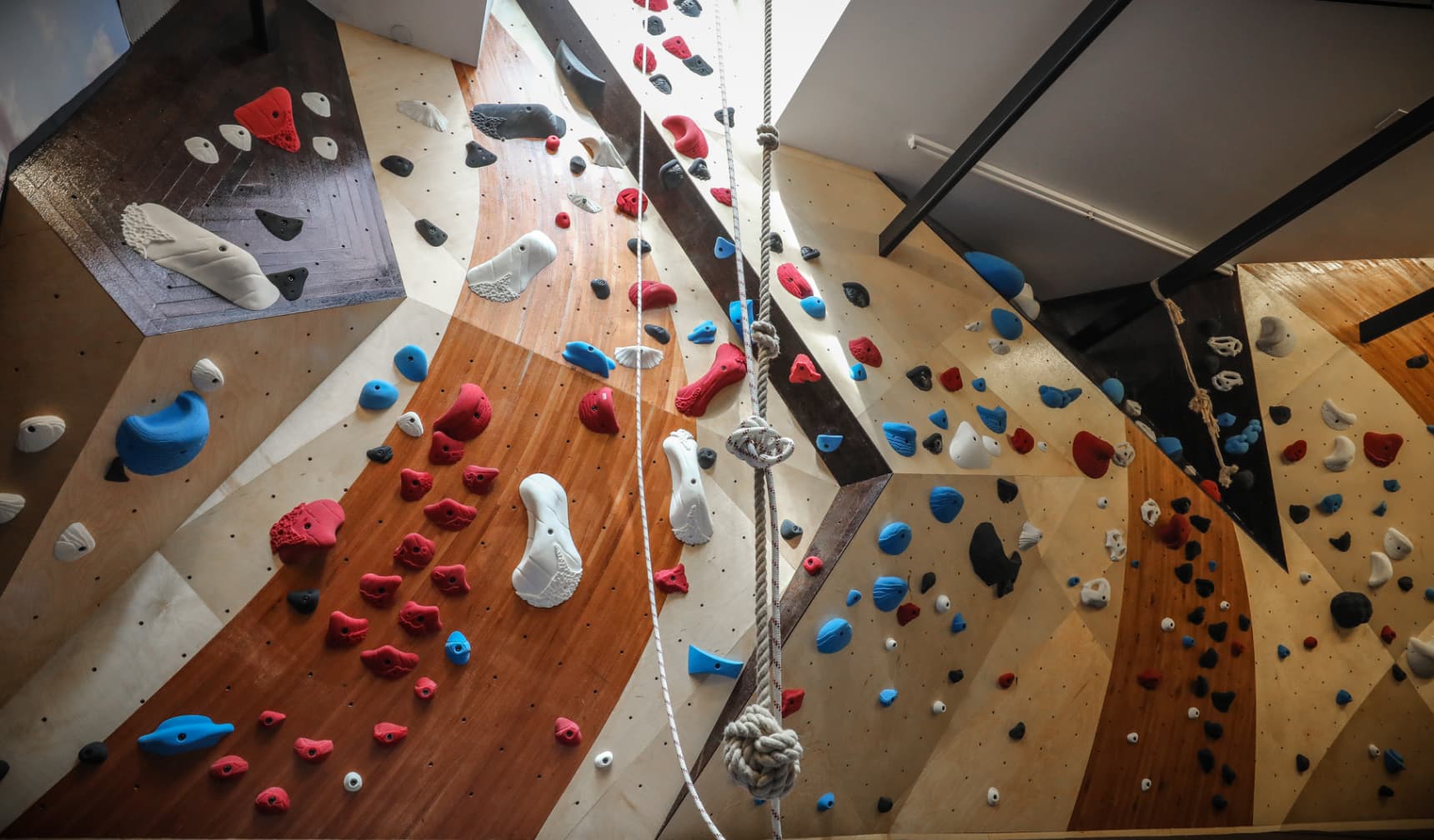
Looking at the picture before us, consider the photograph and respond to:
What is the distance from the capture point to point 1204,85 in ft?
9.40

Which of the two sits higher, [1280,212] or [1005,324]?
[1280,212]

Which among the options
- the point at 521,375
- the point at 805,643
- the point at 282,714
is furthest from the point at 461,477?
the point at 805,643

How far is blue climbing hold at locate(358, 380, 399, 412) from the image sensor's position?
215 centimetres

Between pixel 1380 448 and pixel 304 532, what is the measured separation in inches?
180

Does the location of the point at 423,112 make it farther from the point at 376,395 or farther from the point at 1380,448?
the point at 1380,448

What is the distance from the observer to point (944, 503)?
2.80 metres

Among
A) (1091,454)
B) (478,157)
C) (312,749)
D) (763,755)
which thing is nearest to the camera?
(763,755)

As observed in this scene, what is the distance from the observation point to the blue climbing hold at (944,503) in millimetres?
2799

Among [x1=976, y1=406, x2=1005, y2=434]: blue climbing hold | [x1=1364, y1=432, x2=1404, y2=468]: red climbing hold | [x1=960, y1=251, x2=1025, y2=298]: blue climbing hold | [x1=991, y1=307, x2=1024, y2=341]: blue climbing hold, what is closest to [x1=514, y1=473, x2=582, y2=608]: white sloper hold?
[x1=976, y1=406, x2=1005, y2=434]: blue climbing hold

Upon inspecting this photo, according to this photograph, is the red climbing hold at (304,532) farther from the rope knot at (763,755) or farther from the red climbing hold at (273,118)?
Result: the rope knot at (763,755)

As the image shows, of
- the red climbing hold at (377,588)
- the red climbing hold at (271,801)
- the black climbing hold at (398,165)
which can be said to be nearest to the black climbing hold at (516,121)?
the black climbing hold at (398,165)

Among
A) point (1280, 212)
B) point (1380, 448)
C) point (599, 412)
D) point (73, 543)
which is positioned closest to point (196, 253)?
point (73, 543)

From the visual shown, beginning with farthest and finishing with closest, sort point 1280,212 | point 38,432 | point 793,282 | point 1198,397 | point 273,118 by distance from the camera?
point 1198,397 → point 1280,212 → point 793,282 → point 273,118 → point 38,432

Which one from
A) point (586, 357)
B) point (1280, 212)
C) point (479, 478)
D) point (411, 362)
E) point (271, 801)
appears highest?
point (1280, 212)
